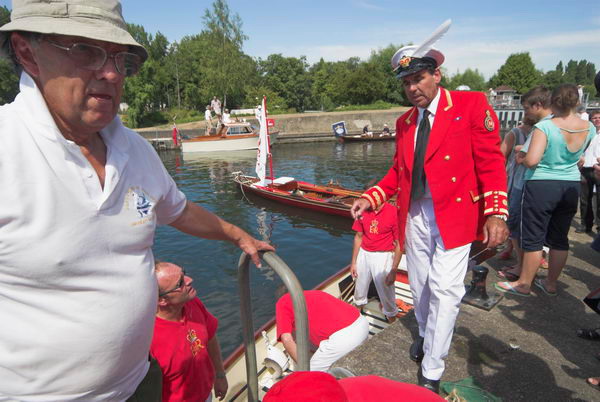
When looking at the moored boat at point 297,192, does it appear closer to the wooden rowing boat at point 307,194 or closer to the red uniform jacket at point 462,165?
the wooden rowing boat at point 307,194

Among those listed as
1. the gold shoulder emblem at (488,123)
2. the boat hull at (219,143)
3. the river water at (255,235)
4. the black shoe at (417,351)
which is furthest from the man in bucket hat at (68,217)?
the boat hull at (219,143)

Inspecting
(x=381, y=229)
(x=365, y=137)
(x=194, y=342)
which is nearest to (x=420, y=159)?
(x=194, y=342)

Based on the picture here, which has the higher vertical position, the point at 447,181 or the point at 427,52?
the point at 427,52

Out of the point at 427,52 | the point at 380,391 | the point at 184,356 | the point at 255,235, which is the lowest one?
the point at 255,235

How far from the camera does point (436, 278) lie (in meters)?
2.36

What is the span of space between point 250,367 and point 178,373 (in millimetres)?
648

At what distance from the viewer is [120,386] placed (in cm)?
126

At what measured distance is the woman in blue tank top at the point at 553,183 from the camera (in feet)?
10.6

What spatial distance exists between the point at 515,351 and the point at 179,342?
2523 millimetres

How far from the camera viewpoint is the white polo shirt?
0.98 metres

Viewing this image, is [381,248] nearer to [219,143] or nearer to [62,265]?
[62,265]

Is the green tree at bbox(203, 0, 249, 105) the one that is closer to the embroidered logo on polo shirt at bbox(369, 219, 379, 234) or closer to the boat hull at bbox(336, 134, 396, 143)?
the boat hull at bbox(336, 134, 396, 143)

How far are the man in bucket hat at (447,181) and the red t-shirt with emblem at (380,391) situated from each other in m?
1.34

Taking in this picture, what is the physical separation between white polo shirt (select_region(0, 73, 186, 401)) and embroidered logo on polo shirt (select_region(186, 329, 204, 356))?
1.06 meters
